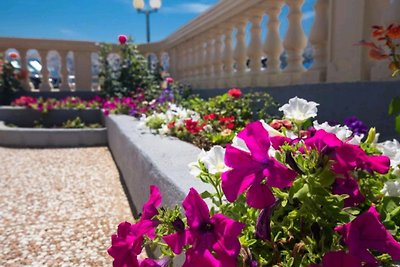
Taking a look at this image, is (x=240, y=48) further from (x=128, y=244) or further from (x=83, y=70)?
(x=83, y=70)

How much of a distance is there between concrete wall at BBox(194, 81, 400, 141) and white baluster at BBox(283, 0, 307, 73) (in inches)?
26.1

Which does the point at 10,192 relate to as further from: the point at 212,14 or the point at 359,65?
the point at 212,14

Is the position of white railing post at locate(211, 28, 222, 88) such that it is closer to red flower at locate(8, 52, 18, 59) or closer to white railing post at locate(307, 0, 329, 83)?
white railing post at locate(307, 0, 329, 83)

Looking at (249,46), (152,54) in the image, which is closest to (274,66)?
(249,46)

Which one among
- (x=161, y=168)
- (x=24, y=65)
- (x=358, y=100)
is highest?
(x=24, y=65)

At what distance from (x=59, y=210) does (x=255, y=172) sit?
2.57 meters

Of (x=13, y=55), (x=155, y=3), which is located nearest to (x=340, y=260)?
(x=13, y=55)

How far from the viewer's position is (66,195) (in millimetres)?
3295

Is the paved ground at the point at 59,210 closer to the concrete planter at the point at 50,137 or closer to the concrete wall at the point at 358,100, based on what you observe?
the concrete planter at the point at 50,137

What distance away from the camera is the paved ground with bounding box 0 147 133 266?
2129 mm

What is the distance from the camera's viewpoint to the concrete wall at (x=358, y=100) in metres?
2.30

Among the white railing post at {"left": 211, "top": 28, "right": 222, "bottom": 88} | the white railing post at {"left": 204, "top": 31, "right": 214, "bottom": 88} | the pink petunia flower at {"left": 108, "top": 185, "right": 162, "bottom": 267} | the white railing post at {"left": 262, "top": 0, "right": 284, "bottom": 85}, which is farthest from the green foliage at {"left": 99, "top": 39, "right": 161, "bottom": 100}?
the pink petunia flower at {"left": 108, "top": 185, "right": 162, "bottom": 267}

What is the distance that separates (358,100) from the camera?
98.0 inches

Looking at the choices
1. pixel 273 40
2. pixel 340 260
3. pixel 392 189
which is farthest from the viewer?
pixel 273 40
